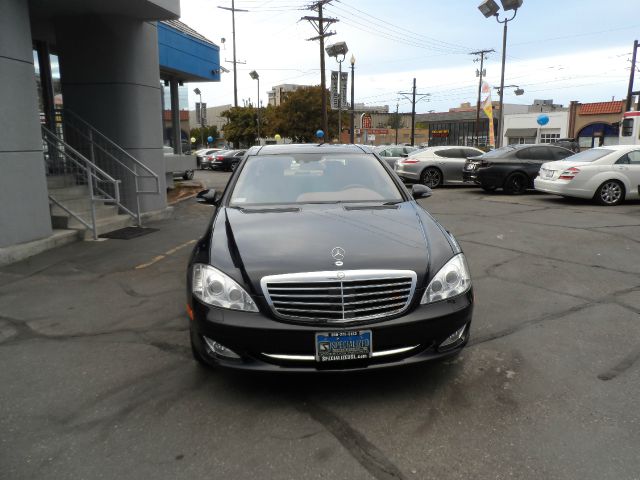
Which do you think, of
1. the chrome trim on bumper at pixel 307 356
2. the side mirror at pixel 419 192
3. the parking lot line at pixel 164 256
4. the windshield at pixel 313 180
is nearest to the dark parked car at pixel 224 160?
the parking lot line at pixel 164 256

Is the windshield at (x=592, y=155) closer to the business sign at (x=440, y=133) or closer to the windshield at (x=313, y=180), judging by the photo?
the windshield at (x=313, y=180)

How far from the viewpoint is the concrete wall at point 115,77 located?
33.4ft

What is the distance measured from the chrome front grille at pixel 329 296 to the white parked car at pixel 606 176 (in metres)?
10.8

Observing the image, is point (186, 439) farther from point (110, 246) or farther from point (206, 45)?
point (206, 45)

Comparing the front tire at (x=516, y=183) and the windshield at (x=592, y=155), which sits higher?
the windshield at (x=592, y=155)

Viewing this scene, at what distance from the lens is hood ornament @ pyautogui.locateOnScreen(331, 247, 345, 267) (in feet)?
9.84

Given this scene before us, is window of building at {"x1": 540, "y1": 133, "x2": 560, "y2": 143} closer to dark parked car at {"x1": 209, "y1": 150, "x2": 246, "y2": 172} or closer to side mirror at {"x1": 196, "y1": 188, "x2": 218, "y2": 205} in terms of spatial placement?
dark parked car at {"x1": 209, "y1": 150, "x2": 246, "y2": 172}

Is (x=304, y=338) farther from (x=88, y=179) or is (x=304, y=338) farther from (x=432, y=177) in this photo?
(x=432, y=177)

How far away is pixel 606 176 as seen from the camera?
11.8 meters

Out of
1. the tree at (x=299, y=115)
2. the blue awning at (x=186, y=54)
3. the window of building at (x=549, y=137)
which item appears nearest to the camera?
the blue awning at (x=186, y=54)

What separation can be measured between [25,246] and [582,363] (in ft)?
22.9

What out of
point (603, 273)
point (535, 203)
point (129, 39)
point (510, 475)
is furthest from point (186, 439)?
point (535, 203)

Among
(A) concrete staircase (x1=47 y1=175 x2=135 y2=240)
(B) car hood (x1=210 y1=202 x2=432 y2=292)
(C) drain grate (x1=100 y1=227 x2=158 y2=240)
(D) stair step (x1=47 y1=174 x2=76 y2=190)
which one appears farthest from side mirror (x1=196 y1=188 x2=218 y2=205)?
(D) stair step (x1=47 y1=174 x2=76 y2=190)

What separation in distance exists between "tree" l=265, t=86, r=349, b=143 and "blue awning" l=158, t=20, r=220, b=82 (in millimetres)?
43657
